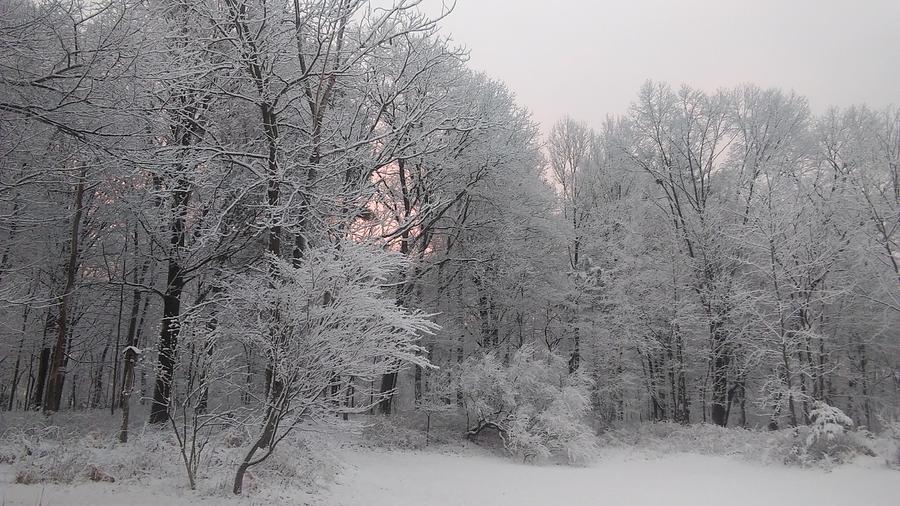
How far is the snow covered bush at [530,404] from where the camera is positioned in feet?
43.6

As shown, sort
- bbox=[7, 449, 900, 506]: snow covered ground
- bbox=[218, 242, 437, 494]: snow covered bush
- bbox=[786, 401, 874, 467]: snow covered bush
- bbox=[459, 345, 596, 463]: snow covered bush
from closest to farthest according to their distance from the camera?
bbox=[7, 449, 900, 506]: snow covered ground → bbox=[218, 242, 437, 494]: snow covered bush → bbox=[786, 401, 874, 467]: snow covered bush → bbox=[459, 345, 596, 463]: snow covered bush

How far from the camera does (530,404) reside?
1434cm

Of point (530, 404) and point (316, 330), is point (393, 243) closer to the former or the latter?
point (530, 404)

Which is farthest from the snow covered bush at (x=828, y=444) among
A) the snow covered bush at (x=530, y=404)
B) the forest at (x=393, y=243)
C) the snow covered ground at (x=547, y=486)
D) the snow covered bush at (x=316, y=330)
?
the snow covered bush at (x=316, y=330)

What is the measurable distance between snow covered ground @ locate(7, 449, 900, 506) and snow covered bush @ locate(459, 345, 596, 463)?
636 millimetres

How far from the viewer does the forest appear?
6457mm

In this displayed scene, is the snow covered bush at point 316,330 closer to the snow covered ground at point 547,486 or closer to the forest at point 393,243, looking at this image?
the forest at point 393,243

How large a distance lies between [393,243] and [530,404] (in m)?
6.19

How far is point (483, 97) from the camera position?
16016 millimetres

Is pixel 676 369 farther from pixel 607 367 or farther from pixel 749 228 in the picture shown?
pixel 749 228

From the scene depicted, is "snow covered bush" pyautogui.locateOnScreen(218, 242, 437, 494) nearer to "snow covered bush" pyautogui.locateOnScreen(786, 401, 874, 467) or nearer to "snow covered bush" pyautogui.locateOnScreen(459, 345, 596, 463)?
"snow covered bush" pyautogui.locateOnScreen(459, 345, 596, 463)

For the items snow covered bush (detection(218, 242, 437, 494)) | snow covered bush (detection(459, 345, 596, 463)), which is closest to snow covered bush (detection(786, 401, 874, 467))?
snow covered bush (detection(459, 345, 596, 463))

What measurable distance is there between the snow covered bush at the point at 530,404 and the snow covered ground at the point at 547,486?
2.09 feet

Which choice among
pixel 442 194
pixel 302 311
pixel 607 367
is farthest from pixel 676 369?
pixel 302 311
